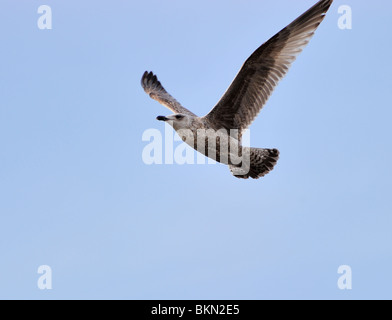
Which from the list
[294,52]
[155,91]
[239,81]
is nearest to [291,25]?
[294,52]

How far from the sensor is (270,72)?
11.9 m

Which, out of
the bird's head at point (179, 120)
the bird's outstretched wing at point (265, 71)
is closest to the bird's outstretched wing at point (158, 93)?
the bird's head at point (179, 120)

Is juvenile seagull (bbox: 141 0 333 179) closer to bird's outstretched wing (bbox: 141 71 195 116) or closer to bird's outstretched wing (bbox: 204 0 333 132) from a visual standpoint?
bird's outstretched wing (bbox: 204 0 333 132)

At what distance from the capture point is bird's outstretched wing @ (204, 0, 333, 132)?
38.7ft

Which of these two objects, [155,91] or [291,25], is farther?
[155,91]

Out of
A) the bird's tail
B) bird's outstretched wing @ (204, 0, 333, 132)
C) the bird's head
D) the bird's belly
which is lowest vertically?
the bird's tail

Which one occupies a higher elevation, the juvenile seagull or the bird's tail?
the juvenile seagull

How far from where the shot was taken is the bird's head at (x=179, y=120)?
11.8m

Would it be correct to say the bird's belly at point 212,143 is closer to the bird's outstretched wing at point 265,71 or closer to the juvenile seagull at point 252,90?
the juvenile seagull at point 252,90

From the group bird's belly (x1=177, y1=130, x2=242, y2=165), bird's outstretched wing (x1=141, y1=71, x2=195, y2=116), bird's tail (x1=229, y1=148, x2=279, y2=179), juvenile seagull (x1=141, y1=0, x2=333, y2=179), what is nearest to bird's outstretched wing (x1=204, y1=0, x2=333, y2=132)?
juvenile seagull (x1=141, y1=0, x2=333, y2=179)

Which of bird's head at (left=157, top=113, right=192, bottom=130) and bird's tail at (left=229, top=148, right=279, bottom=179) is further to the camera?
bird's tail at (left=229, top=148, right=279, bottom=179)
